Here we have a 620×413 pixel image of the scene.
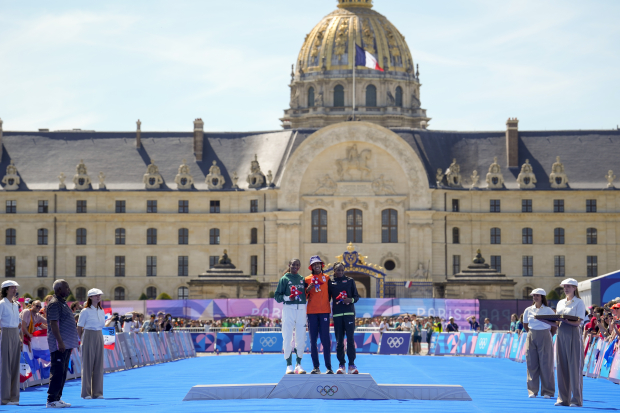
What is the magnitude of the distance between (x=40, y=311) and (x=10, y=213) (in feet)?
199

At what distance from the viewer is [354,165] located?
8006 cm

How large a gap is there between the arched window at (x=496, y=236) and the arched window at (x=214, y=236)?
21.0 metres

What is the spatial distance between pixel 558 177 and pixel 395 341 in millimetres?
39503

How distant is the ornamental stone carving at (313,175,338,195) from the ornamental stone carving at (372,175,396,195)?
293 cm

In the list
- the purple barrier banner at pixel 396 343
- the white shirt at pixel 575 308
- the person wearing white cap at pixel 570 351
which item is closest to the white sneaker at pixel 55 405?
the person wearing white cap at pixel 570 351

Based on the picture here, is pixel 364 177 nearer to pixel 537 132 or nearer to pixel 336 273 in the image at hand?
pixel 537 132

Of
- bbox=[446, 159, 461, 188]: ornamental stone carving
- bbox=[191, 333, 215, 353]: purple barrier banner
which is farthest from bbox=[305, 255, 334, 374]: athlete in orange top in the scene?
bbox=[446, 159, 461, 188]: ornamental stone carving

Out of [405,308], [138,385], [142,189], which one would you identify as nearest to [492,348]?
[405,308]

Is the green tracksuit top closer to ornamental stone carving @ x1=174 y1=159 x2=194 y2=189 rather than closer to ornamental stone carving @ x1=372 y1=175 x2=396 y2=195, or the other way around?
ornamental stone carving @ x1=372 y1=175 x2=396 y2=195

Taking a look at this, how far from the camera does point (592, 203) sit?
81625mm

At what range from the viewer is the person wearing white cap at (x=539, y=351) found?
2097cm

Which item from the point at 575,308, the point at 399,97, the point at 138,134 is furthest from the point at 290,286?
the point at 399,97

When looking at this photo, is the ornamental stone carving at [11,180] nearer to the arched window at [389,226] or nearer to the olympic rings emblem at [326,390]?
the arched window at [389,226]

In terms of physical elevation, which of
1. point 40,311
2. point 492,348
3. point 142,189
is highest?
point 142,189
